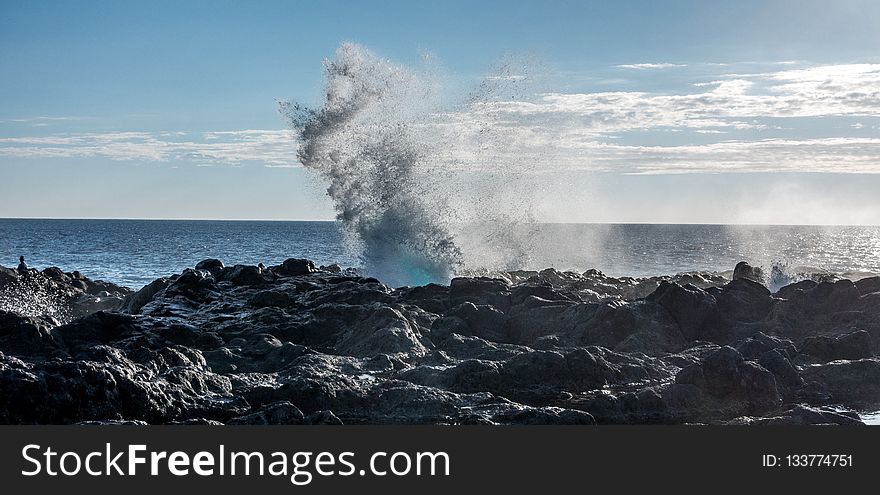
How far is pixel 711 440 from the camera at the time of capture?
9.55 metres

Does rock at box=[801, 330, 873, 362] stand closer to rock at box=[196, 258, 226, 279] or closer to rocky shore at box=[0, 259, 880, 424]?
rocky shore at box=[0, 259, 880, 424]

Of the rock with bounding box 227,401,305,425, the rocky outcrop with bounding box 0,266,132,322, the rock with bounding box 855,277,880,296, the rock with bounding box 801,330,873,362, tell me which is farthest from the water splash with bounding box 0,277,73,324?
the rock with bounding box 855,277,880,296

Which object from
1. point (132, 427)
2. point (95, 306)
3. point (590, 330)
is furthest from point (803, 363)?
point (95, 306)

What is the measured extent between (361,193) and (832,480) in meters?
25.6

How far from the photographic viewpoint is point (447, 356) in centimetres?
1454

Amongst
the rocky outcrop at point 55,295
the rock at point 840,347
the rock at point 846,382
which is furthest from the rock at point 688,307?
the rocky outcrop at point 55,295

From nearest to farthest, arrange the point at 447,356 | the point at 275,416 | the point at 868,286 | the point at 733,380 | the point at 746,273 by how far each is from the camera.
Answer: the point at 275,416
the point at 733,380
the point at 447,356
the point at 868,286
the point at 746,273

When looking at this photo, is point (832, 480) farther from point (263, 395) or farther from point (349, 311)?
point (349, 311)

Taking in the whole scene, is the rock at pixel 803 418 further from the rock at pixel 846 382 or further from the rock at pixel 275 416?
the rock at pixel 275 416

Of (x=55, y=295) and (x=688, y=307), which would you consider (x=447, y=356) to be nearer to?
(x=688, y=307)

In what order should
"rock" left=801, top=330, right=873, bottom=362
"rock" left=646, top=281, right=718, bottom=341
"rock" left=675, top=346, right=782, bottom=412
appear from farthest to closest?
"rock" left=646, top=281, right=718, bottom=341 → "rock" left=801, top=330, right=873, bottom=362 → "rock" left=675, top=346, right=782, bottom=412

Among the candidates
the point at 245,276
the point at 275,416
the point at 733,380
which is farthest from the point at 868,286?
the point at 275,416

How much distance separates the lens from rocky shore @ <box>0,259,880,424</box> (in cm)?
1102

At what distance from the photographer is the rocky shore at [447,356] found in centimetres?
1102
